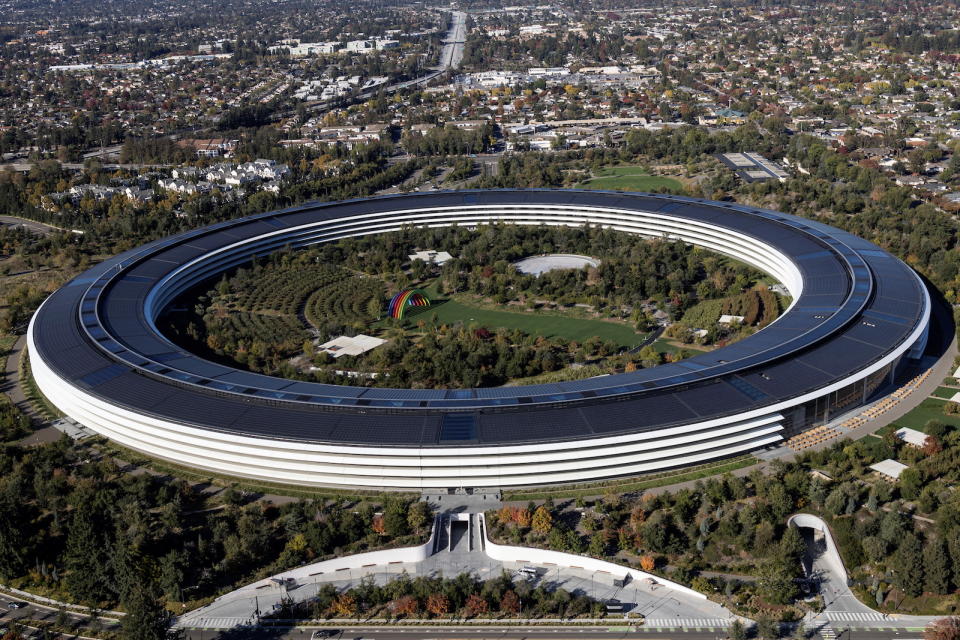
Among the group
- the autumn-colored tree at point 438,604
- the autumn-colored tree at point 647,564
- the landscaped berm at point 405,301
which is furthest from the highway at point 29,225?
the autumn-colored tree at point 647,564

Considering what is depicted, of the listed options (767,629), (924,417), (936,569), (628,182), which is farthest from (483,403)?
(628,182)

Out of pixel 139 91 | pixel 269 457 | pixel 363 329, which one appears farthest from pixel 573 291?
pixel 139 91

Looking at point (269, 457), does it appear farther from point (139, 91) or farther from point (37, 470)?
point (139, 91)

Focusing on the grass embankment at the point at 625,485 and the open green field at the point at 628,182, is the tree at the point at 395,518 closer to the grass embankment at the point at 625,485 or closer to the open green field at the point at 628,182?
the grass embankment at the point at 625,485

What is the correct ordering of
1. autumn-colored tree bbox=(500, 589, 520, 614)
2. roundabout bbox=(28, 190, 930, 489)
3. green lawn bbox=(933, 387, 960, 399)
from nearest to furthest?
autumn-colored tree bbox=(500, 589, 520, 614), roundabout bbox=(28, 190, 930, 489), green lawn bbox=(933, 387, 960, 399)

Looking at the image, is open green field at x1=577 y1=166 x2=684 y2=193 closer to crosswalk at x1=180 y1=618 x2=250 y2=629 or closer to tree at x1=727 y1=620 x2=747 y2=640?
tree at x1=727 y1=620 x2=747 y2=640

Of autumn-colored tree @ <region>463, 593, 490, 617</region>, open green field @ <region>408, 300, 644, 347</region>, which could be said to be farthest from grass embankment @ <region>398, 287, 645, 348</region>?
autumn-colored tree @ <region>463, 593, 490, 617</region>
